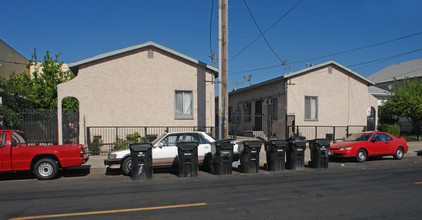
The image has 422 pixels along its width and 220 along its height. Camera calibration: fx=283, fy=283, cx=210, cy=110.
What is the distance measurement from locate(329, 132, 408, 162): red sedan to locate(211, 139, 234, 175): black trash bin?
5579 mm

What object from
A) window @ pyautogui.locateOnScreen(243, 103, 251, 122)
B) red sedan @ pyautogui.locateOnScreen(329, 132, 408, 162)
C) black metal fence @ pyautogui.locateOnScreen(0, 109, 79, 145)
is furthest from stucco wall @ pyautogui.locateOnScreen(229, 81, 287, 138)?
black metal fence @ pyautogui.locateOnScreen(0, 109, 79, 145)

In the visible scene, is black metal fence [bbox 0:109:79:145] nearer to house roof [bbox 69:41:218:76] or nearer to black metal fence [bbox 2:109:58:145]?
black metal fence [bbox 2:109:58:145]

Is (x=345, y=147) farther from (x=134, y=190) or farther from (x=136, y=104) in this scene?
(x=136, y=104)

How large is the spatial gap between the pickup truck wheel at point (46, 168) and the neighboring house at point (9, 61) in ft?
43.2

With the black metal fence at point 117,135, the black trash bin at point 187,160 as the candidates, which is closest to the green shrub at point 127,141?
the black metal fence at point 117,135

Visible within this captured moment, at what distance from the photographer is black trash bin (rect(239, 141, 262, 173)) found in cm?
940

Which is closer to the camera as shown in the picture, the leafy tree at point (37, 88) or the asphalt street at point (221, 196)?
the asphalt street at point (221, 196)

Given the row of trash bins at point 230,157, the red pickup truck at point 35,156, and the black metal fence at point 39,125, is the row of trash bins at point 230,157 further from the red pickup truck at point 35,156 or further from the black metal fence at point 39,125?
the black metal fence at point 39,125

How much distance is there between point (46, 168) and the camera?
8.67m

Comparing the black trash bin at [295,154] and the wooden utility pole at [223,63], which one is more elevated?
the wooden utility pole at [223,63]

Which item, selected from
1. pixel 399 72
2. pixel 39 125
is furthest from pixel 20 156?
pixel 399 72

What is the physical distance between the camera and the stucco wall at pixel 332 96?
18.6 m

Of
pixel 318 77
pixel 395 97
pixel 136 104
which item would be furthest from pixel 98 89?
pixel 395 97

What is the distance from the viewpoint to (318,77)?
19.1 m
